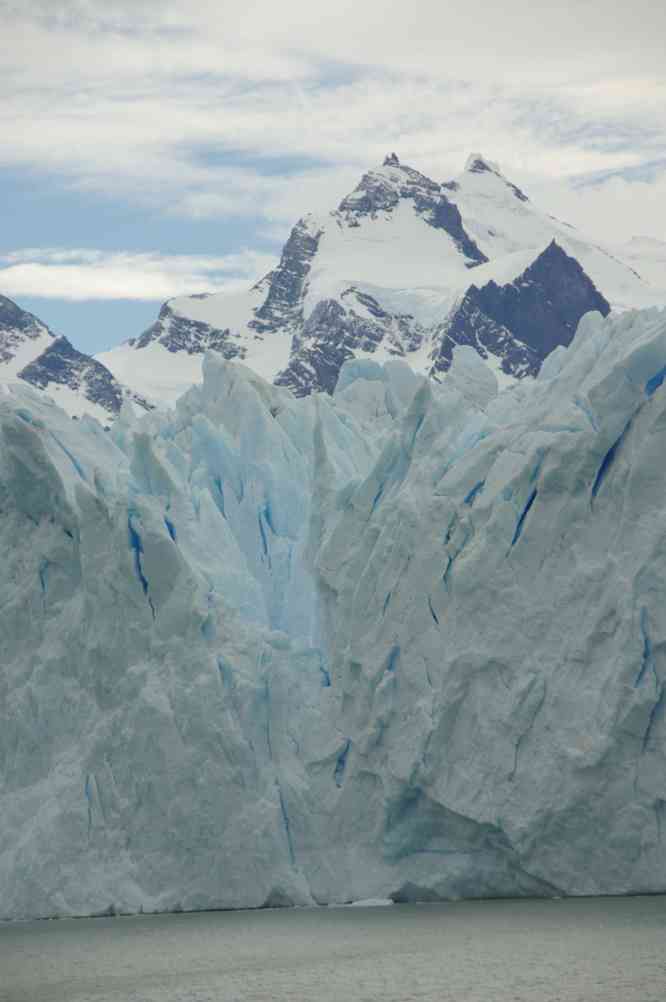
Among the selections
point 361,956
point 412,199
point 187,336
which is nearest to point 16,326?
point 187,336

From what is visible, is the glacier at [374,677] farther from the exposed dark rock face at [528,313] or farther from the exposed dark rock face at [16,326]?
the exposed dark rock face at [16,326]

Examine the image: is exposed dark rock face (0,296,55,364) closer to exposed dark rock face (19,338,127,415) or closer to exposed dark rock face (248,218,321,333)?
exposed dark rock face (19,338,127,415)

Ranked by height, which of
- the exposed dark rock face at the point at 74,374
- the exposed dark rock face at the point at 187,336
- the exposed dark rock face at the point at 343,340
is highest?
the exposed dark rock face at the point at 343,340

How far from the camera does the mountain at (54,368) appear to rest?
144375 millimetres

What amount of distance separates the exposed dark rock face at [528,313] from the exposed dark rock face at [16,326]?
42811mm

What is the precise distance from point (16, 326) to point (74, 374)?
537 inches

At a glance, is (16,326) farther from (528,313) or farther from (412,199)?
(528,313)

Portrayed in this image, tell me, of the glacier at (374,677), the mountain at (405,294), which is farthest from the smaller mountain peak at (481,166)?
the glacier at (374,677)

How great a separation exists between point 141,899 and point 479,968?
291 inches

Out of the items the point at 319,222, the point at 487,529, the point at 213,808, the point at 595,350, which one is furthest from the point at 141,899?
the point at 319,222

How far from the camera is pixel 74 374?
15038cm

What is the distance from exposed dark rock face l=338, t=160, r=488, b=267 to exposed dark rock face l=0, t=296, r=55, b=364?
28.7 m

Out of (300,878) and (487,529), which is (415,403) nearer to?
(487,529)

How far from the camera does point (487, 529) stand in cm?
3228
